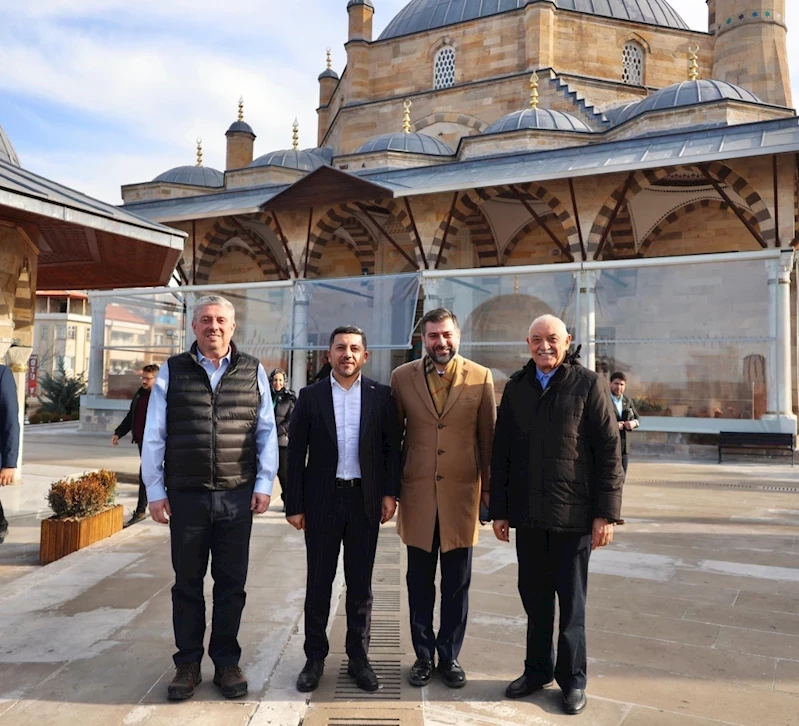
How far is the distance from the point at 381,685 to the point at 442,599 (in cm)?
39

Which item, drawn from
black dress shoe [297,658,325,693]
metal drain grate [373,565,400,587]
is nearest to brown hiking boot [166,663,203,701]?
black dress shoe [297,658,325,693]

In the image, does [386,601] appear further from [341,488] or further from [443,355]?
[443,355]

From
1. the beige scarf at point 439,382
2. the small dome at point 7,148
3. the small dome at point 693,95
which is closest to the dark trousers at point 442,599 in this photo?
the beige scarf at point 439,382

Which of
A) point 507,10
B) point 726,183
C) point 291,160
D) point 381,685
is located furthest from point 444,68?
point 381,685

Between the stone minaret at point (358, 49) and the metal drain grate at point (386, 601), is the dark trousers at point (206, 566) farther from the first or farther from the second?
the stone minaret at point (358, 49)

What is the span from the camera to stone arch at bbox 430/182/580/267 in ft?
43.7

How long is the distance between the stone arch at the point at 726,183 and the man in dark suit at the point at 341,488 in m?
11.1

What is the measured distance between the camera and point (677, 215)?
1628cm

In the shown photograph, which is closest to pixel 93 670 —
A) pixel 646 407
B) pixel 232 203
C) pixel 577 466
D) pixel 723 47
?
pixel 577 466

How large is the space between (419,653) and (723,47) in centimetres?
2035

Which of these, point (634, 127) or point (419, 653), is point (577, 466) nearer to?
point (419, 653)

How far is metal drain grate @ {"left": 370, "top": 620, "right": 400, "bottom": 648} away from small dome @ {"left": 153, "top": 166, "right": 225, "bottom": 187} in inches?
827

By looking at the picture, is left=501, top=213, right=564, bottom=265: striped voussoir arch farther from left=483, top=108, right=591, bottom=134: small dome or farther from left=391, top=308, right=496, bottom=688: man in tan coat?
left=391, top=308, right=496, bottom=688: man in tan coat

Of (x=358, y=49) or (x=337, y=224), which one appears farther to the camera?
(x=358, y=49)
